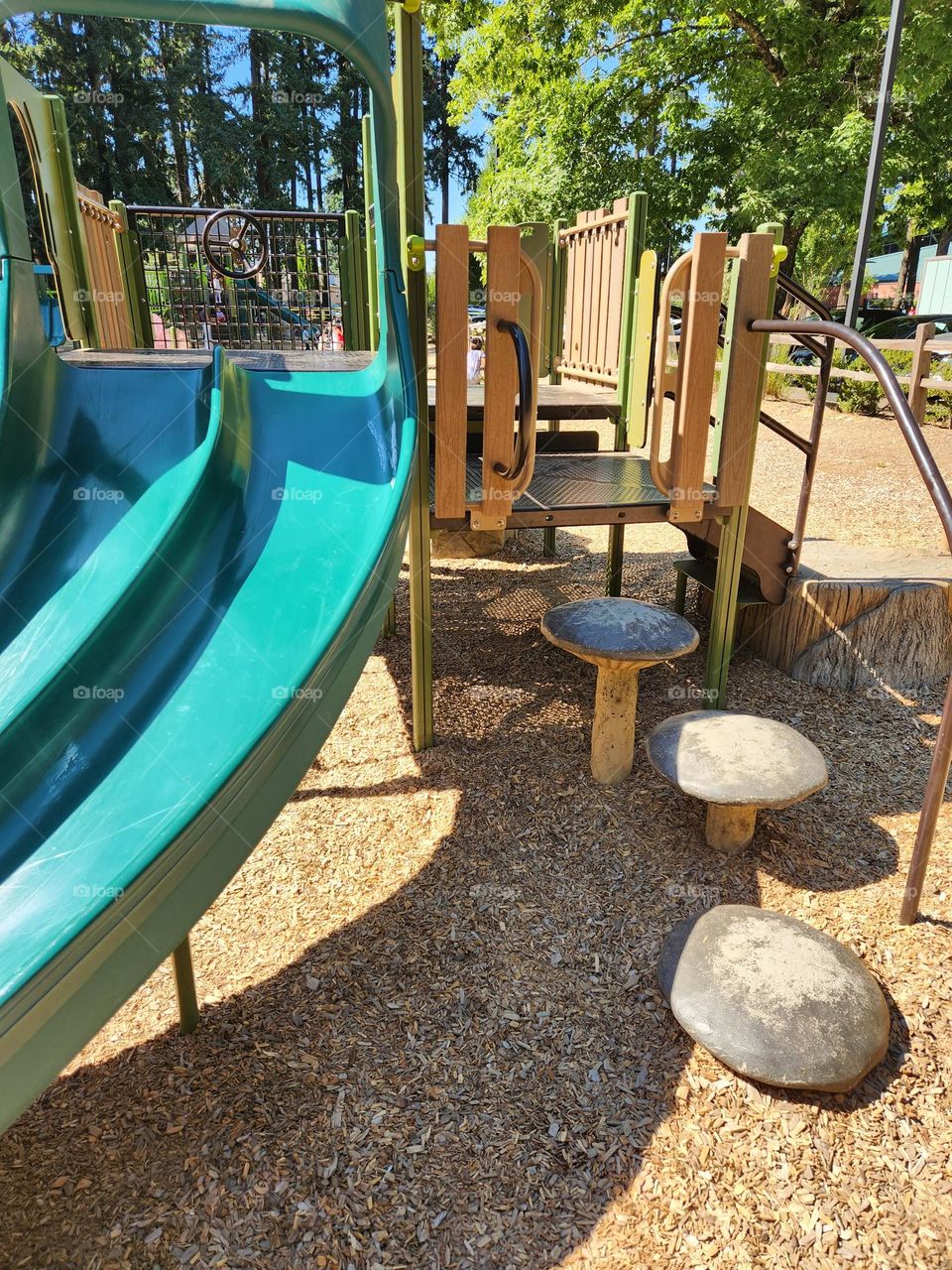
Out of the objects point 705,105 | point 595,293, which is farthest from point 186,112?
point 595,293

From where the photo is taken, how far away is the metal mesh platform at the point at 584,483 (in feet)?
12.0

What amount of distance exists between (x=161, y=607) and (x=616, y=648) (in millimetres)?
1705

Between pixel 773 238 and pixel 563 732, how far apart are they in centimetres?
236

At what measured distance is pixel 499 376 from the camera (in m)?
3.25

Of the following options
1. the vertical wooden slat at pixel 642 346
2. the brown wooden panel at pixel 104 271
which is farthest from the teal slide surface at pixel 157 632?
the brown wooden panel at pixel 104 271

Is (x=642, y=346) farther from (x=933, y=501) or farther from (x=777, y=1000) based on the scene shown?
(x=777, y=1000)

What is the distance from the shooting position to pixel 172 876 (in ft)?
5.17

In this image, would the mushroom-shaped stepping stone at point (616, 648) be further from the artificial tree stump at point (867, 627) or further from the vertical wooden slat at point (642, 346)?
the artificial tree stump at point (867, 627)

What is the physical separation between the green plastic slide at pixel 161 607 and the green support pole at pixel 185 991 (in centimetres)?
63

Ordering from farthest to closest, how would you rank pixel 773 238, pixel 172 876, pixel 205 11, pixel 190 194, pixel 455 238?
pixel 190 194
pixel 773 238
pixel 455 238
pixel 205 11
pixel 172 876

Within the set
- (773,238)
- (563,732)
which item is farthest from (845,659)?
(773,238)

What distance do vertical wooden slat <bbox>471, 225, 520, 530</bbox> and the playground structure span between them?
10 millimetres

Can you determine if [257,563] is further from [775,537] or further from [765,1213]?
[775,537]

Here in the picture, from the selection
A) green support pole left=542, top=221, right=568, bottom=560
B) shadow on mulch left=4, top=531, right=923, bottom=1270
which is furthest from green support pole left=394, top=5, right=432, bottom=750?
green support pole left=542, top=221, right=568, bottom=560
